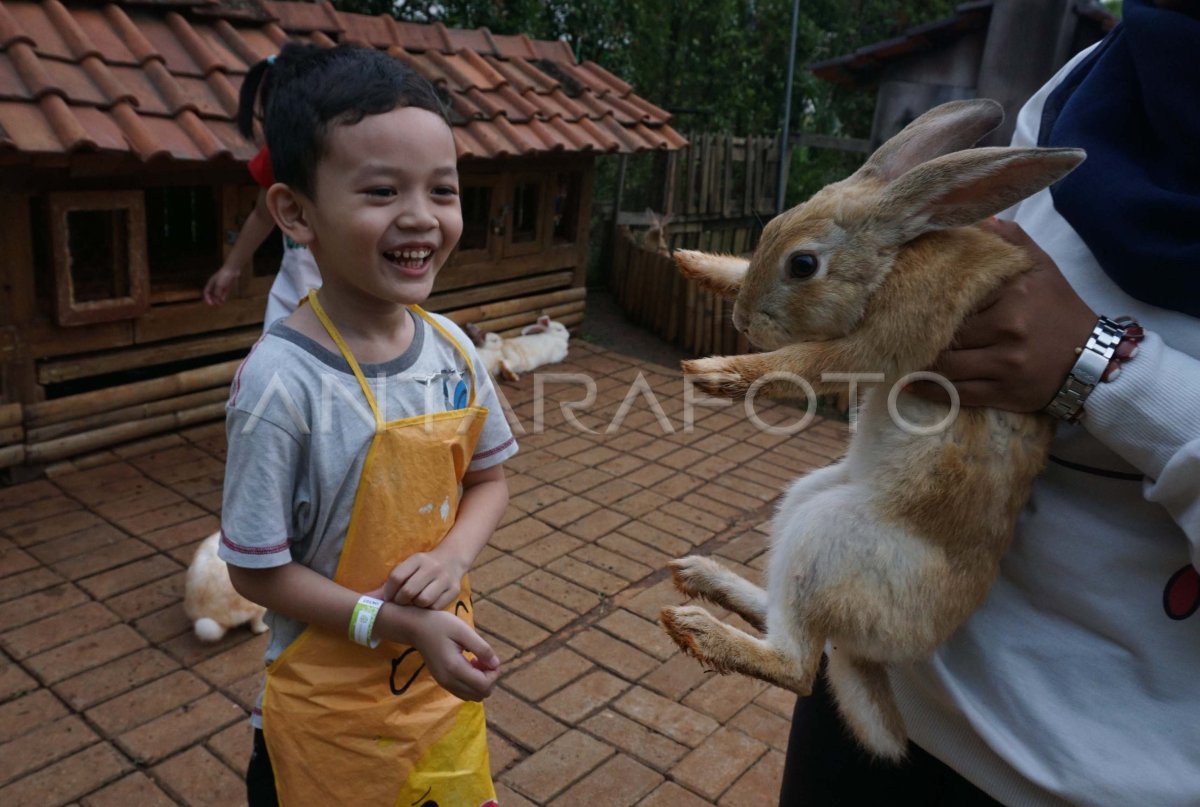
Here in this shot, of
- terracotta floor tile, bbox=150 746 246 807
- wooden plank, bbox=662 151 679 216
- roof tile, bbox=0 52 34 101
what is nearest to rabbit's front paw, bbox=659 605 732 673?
terracotta floor tile, bbox=150 746 246 807

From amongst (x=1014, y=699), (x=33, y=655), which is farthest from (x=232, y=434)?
(x=33, y=655)

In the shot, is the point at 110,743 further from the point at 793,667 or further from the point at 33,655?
the point at 793,667

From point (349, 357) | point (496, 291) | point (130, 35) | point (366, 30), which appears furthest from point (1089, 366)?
point (496, 291)

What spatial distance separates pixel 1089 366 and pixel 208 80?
16.4 feet

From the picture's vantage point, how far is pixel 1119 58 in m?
1.40

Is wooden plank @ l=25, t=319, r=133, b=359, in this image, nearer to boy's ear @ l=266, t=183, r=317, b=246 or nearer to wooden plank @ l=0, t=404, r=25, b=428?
wooden plank @ l=0, t=404, r=25, b=428

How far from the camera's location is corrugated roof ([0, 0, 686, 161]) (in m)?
4.34

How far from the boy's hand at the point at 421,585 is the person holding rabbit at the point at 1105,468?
785 mm

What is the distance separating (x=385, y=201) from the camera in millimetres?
1530

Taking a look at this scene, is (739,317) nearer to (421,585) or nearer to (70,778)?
(421,585)

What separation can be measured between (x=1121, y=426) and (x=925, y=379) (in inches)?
12.5

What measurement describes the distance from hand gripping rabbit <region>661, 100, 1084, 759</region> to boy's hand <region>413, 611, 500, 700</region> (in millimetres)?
388

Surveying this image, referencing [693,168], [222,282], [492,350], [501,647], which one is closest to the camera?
[501,647]

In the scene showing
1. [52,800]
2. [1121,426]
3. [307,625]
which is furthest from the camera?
[52,800]
